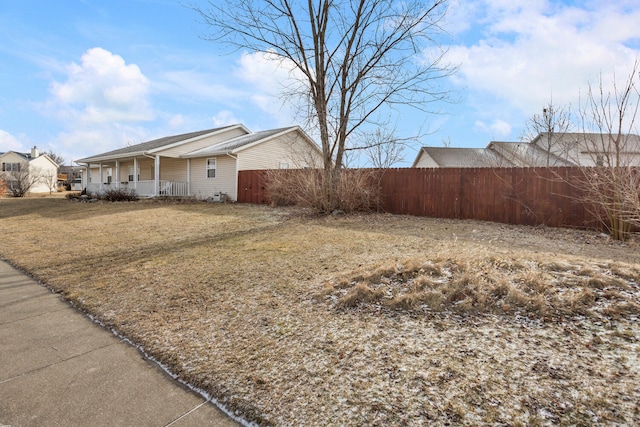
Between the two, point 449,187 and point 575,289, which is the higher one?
point 449,187

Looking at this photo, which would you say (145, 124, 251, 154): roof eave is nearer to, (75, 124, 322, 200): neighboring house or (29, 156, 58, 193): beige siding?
(75, 124, 322, 200): neighboring house

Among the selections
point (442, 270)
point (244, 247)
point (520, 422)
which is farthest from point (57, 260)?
point (520, 422)

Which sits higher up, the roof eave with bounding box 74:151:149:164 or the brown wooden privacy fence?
the roof eave with bounding box 74:151:149:164

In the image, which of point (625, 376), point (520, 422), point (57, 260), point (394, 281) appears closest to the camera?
point (520, 422)

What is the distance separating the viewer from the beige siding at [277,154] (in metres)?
17.9

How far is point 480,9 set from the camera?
28.0 ft

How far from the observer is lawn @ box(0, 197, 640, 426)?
209 centimetres

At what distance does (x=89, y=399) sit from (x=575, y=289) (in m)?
4.44

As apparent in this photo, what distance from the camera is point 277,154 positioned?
64.0 ft

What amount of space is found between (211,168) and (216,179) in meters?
0.88

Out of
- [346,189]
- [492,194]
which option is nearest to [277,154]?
[346,189]

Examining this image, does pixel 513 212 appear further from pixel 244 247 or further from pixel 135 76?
pixel 135 76

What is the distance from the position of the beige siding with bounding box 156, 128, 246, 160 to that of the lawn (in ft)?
46.5

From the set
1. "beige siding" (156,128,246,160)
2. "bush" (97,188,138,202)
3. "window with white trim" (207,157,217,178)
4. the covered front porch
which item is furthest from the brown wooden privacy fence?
"bush" (97,188,138,202)
